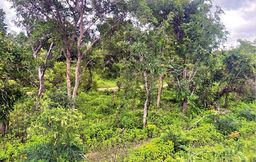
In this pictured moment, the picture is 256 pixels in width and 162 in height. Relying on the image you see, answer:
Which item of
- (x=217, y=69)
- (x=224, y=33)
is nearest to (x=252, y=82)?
(x=217, y=69)

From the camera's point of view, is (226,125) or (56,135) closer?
(56,135)

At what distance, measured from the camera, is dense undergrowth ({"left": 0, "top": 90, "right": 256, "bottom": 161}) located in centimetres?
729

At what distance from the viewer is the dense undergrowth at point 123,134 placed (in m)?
7.29

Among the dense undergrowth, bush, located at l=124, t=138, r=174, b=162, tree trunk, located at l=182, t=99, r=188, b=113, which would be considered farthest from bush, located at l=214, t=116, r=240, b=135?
bush, located at l=124, t=138, r=174, b=162

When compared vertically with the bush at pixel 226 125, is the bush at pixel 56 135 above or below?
above

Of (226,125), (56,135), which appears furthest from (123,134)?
(226,125)

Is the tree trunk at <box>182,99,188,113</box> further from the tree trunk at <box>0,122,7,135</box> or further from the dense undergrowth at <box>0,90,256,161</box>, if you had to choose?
the tree trunk at <box>0,122,7,135</box>

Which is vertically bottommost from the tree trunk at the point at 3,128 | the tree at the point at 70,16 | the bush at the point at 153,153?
the bush at the point at 153,153

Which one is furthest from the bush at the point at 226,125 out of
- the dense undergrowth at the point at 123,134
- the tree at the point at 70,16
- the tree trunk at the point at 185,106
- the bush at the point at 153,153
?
the tree at the point at 70,16

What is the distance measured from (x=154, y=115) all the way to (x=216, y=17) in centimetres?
559

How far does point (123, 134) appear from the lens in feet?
36.4

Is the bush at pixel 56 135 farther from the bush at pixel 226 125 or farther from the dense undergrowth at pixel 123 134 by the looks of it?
the bush at pixel 226 125

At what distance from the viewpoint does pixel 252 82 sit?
675 inches

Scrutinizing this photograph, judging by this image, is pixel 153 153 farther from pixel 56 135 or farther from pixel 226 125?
pixel 226 125
